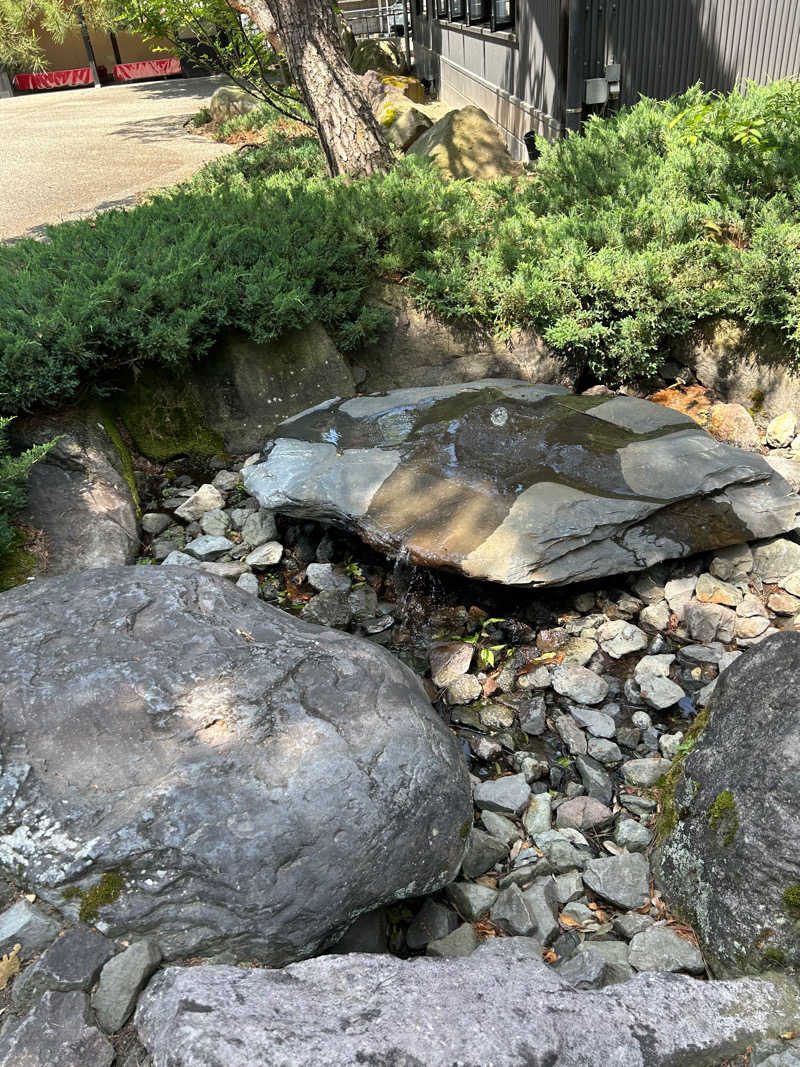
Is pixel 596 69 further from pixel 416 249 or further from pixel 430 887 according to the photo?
pixel 430 887

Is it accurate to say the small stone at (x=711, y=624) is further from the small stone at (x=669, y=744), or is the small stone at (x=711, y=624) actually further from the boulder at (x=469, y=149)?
the boulder at (x=469, y=149)

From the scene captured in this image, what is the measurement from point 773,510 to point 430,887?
280cm

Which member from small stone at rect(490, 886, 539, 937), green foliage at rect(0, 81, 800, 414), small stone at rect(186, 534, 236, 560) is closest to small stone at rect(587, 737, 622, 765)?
small stone at rect(490, 886, 539, 937)

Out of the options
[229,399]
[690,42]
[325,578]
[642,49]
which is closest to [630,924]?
[325,578]

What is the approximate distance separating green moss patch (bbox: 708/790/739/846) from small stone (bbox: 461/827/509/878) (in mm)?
824

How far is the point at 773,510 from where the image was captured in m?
4.23

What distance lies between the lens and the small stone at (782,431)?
16.6 feet

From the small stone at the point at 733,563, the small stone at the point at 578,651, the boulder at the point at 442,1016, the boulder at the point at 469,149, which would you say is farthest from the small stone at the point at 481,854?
the boulder at the point at 469,149

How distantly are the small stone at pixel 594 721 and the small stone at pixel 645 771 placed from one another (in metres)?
0.20

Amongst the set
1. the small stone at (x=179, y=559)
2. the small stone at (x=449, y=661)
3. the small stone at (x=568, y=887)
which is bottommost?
the small stone at (x=449, y=661)

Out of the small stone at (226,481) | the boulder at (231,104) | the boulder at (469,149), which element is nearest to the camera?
the small stone at (226,481)

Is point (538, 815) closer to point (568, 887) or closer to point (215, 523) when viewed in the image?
point (568, 887)

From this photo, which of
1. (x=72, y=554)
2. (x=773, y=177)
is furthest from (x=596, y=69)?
(x=72, y=554)

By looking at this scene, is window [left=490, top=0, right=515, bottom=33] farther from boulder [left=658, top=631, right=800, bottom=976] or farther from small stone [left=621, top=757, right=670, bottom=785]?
boulder [left=658, top=631, right=800, bottom=976]
